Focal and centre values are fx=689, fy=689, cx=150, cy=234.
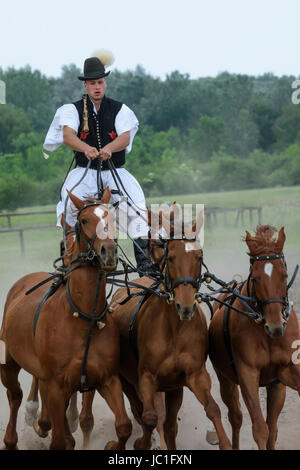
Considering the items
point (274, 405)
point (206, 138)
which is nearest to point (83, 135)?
point (274, 405)

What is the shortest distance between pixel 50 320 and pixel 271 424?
214 cm

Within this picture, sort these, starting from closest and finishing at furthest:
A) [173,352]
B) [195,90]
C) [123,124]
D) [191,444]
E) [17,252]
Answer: [173,352]
[123,124]
[191,444]
[17,252]
[195,90]

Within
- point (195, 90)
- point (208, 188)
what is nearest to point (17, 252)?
point (208, 188)

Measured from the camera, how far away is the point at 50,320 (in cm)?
570

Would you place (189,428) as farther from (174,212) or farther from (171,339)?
(174,212)

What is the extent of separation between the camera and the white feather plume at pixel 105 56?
6879mm

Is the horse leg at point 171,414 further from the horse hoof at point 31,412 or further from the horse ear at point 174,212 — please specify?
the horse hoof at point 31,412

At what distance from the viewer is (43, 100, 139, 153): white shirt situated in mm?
6684

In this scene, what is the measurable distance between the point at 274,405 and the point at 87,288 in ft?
6.54

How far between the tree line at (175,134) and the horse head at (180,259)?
2085cm

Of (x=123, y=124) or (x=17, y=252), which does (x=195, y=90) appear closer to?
(x=17, y=252)

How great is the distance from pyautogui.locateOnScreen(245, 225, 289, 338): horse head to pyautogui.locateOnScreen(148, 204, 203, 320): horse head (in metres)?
0.58

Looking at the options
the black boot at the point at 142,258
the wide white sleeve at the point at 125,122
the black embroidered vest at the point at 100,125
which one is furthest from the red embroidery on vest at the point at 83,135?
the black boot at the point at 142,258

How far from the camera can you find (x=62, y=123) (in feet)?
21.8
